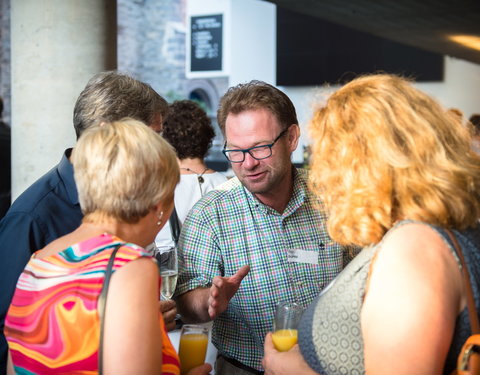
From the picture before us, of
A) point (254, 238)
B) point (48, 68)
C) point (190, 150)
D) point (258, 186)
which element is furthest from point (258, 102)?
point (48, 68)

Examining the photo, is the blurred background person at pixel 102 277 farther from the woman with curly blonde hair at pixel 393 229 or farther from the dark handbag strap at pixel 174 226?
the dark handbag strap at pixel 174 226

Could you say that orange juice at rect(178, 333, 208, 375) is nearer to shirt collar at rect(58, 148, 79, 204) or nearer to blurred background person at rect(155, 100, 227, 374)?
shirt collar at rect(58, 148, 79, 204)

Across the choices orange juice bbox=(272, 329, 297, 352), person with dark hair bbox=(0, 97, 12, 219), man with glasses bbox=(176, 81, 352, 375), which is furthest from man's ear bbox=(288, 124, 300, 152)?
person with dark hair bbox=(0, 97, 12, 219)

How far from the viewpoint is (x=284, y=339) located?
1601mm

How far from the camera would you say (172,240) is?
3535mm

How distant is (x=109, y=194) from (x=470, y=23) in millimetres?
9621

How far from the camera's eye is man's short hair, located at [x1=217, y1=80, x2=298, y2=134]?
7.55 ft

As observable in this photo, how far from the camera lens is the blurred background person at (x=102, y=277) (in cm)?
127

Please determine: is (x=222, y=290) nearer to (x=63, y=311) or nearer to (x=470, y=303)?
(x=63, y=311)

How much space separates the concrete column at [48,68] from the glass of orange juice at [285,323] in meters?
2.77

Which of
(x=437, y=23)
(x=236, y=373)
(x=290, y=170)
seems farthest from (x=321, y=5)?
(x=236, y=373)

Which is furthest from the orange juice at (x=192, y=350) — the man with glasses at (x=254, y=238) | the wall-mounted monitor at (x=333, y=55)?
the wall-mounted monitor at (x=333, y=55)

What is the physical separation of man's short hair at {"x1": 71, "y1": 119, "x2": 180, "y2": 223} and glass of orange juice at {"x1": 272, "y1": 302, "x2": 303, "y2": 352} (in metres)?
0.48

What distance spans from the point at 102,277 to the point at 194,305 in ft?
2.55
